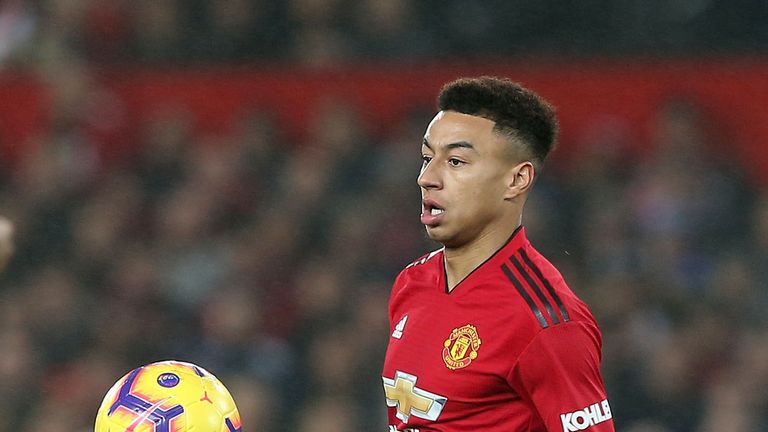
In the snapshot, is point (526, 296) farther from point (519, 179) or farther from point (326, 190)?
point (326, 190)

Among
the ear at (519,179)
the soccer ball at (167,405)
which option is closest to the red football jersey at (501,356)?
the ear at (519,179)

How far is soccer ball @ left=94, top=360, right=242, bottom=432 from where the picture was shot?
3.67 m

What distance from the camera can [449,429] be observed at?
3.39 metres

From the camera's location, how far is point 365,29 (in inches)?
350

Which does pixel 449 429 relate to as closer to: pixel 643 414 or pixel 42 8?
pixel 643 414

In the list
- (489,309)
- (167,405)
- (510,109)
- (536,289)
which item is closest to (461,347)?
(489,309)

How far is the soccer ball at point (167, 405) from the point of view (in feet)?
12.0

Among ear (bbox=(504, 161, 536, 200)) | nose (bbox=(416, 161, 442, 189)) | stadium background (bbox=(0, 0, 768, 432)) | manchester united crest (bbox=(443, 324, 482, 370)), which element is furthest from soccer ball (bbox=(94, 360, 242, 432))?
stadium background (bbox=(0, 0, 768, 432))

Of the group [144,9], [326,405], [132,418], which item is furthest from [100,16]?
[132,418]

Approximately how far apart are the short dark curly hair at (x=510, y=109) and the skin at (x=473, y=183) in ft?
0.08

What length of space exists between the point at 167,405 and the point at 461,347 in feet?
2.81

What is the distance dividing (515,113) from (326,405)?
383 cm

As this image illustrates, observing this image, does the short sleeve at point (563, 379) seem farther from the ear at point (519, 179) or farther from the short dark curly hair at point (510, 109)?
the short dark curly hair at point (510, 109)

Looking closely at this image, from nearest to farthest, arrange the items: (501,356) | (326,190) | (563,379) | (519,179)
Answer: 1. (563,379)
2. (501,356)
3. (519,179)
4. (326,190)
